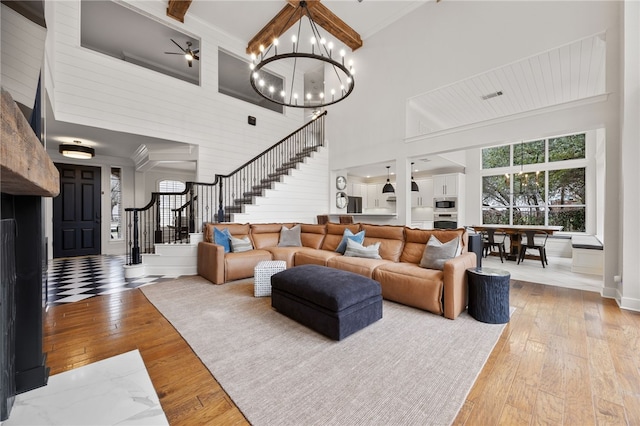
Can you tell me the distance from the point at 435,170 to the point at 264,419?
30.5ft

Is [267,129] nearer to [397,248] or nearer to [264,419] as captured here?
[397,248]

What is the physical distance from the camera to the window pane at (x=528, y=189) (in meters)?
7.67

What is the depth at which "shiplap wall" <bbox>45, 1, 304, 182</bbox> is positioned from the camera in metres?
4.45

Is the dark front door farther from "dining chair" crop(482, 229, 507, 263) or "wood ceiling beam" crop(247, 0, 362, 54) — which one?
"dining chair" crop(482, 229, 507, 263)

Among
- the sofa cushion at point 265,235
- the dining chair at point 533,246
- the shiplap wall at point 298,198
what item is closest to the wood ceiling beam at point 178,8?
the shiplap wall at point 298,198

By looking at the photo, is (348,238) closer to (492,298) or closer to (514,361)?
(492,298)

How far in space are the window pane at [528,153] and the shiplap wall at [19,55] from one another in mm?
10178

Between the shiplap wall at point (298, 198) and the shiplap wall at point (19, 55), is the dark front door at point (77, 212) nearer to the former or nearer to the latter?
the shiplap wall at point (298, 198)

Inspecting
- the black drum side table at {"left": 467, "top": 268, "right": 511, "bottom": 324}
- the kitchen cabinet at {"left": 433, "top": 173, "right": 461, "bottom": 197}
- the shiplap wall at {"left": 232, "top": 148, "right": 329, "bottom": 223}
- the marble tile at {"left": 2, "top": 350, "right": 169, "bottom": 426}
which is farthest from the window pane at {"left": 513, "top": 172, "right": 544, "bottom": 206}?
the marble tile at {"left": 2, "top": 350, "right": 169, "bottom": 426}

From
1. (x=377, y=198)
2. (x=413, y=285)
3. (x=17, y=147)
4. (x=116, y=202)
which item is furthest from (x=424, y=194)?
(x=116, y=202)

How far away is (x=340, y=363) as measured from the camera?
1.95 metres

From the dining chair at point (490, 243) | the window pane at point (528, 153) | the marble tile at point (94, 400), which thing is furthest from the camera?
the window pane at point (528, 153)

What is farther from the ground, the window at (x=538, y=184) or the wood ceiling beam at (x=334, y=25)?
the wood ceiling beam at (x=334, y=25)

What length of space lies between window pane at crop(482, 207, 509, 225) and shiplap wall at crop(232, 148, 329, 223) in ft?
18.1
